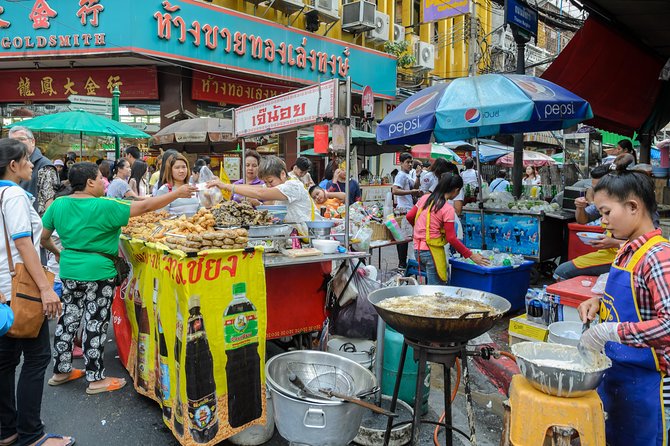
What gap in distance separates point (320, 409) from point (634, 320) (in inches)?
66.0

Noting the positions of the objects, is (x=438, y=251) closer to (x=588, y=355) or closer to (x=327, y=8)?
(x=588, y=355)

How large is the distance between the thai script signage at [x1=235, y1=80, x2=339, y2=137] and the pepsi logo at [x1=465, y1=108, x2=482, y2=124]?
6.52 feet

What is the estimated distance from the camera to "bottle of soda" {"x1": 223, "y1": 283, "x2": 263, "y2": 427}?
10.2 feet

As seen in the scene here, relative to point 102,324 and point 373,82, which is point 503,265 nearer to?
point 102,324

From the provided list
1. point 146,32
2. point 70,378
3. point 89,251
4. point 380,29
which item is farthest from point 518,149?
point 380,29

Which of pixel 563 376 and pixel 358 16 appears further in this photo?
pixel 358 16

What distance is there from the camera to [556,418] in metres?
2.11

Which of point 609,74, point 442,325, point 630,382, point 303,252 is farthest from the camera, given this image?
point 609,74

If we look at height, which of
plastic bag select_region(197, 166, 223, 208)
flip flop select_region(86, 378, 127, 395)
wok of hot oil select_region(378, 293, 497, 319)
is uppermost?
plastic bag select_region(197, 166, 223, 208)

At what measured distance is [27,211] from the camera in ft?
9.59

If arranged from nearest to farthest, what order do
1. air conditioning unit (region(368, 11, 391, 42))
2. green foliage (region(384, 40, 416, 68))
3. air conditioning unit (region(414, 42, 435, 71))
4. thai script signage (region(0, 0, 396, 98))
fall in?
thai script signage (region(0, 0, 396, 98))
air conditioning unit (region(368, 11, 391, 42))
green foliage (region(384, 40, 416, 68))
air conditioning unit (region(414, 42, 435, 71))

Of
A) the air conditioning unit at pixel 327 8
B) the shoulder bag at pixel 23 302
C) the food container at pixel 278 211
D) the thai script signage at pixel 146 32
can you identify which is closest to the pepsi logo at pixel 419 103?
the food container at pixel 278 211

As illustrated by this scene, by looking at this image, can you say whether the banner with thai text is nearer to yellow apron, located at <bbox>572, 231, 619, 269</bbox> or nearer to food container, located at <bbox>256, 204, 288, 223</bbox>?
food container, located at <bbox>256, 204, 288, 223</bbox>

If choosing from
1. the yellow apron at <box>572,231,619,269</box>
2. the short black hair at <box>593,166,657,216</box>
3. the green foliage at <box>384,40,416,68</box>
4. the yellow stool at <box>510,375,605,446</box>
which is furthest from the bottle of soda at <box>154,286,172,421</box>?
the green foliage at <box>384,40,416,68</box>
